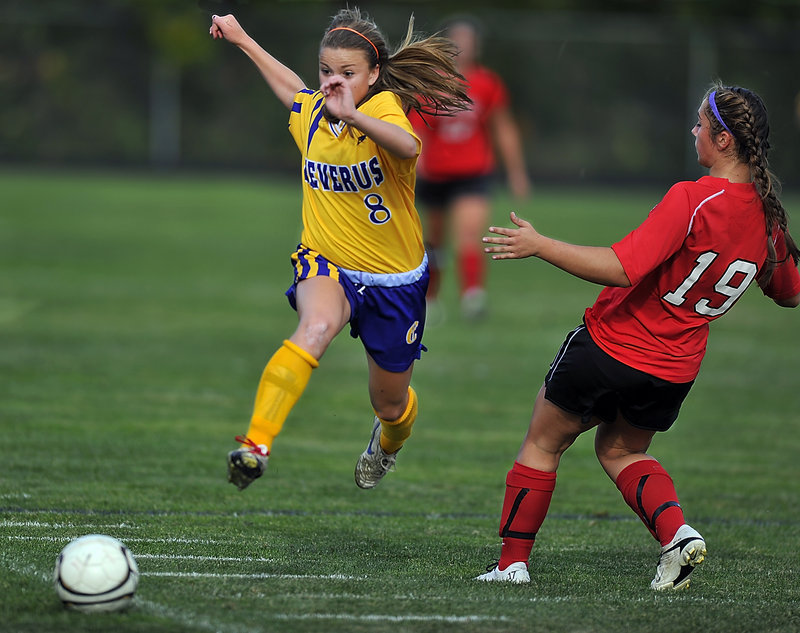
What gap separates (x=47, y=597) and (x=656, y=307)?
2369 mm

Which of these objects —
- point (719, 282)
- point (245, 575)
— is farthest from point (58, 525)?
point (719, 282)

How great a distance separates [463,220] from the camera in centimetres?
1230

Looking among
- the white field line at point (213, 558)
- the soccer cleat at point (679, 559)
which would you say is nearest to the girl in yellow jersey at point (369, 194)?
the white field line at point (213, 558)

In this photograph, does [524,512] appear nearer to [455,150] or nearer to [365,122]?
[365,122]

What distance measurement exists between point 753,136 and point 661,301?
26.6 inches

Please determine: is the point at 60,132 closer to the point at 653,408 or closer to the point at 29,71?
the point at 29,71

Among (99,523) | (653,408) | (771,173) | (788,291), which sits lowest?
(99,523)

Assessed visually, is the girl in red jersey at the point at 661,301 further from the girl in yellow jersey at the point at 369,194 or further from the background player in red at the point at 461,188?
the background player in red at the point at 461,188

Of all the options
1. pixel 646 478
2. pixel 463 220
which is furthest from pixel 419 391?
pixel 646 478

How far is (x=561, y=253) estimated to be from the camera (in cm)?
414

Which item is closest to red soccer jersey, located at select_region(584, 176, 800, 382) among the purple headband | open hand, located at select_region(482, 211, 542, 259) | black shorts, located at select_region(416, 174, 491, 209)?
the purple headband

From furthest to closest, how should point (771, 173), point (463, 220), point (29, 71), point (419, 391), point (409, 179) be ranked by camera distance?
point (29, 71) < point (463, 220) < point (419, 391) < point (409, 179) < point (771, 173)

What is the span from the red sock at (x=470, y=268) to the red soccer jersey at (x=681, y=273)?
7.74 m

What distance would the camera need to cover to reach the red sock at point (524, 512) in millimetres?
4602
